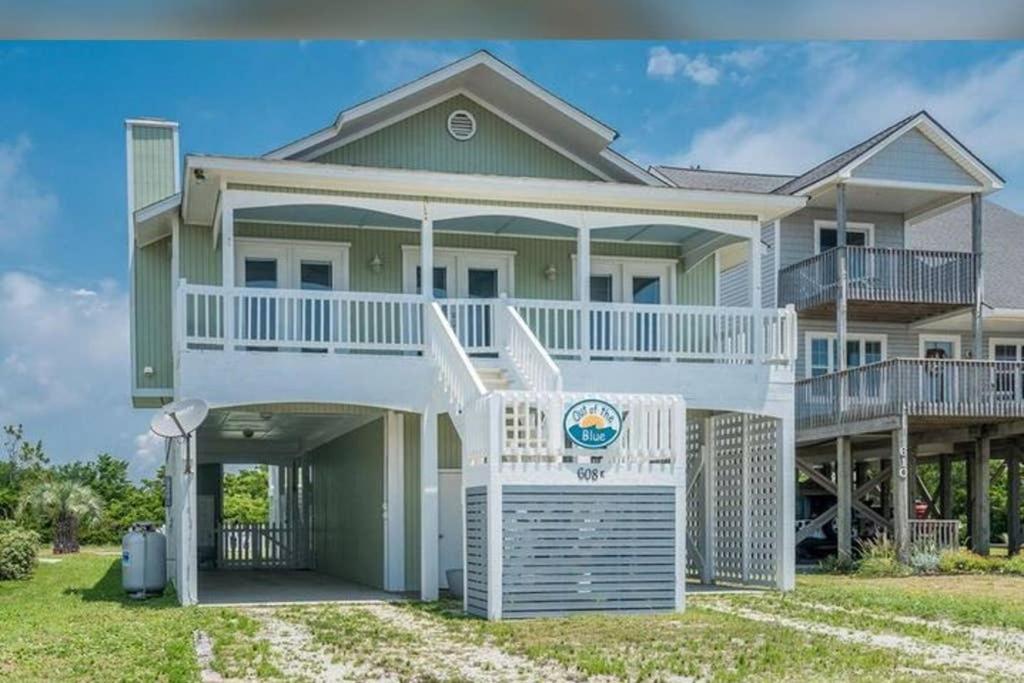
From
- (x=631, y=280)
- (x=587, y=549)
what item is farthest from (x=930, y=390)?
(x=587, y=549)

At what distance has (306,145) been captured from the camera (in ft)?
58.6

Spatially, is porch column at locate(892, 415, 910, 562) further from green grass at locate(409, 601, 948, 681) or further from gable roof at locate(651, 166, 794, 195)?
green grass at locate(409, 601, 948, 681)

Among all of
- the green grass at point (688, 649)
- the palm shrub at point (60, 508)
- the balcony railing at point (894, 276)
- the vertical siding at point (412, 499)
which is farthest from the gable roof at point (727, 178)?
the palm shrub at point (60, 508)

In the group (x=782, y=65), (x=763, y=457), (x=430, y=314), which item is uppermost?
(x=782, y=65)

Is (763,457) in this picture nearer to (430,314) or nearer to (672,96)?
(430,314)

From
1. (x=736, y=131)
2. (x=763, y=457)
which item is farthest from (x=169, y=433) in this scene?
(x=736, y=131)

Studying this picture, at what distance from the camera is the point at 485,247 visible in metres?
19.1

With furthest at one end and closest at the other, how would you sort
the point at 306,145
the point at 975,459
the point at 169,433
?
the point at 975,459
the point at 306,145
the point at 169,433

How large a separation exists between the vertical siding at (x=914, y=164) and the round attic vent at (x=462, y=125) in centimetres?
969

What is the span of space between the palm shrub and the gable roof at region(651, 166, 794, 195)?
17.1 meters

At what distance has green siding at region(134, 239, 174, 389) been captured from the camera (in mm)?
19281

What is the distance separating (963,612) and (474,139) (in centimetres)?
984

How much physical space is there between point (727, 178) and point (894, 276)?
585 cm

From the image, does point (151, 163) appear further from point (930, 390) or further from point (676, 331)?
point (930, 390)
